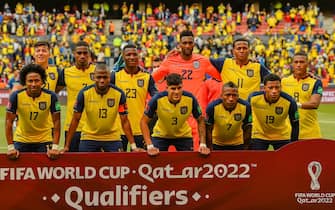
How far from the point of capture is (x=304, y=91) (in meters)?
8.04

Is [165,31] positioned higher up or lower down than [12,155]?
lower down

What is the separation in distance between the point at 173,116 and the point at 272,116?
116 centimetres

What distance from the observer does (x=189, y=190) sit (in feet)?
21.5

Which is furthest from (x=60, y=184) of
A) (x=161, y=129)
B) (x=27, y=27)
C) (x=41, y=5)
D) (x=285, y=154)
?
(x=41, y=5)

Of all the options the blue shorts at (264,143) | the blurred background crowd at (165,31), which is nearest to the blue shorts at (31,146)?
the blue shorts at (264,143)

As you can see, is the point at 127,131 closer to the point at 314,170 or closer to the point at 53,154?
the point at 53,154

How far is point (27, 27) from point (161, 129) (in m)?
29.0

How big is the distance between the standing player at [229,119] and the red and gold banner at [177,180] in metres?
0.79

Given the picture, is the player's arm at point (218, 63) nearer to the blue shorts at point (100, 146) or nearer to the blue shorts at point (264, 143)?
the blue shorts at point (264, 143)

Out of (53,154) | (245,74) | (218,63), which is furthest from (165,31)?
(53,154)

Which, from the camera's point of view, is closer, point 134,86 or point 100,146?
point 100,146

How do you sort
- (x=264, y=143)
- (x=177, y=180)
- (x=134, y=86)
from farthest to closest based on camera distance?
(x=134, y=86) < (x=264, y=143) < (x=177, y=180)

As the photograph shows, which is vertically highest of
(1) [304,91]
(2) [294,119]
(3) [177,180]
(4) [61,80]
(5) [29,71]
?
(5) [29,71]

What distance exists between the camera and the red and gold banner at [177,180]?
252 inches
